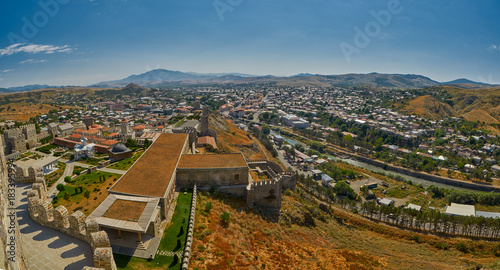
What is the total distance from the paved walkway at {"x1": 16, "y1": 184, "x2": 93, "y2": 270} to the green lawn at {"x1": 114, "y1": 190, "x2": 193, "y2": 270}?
95.0 inches

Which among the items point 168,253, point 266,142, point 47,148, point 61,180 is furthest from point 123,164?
point 266,142

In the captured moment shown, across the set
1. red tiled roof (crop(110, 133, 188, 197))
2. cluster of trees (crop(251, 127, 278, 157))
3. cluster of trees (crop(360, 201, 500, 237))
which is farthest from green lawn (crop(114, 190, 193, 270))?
cluster of trees (crop(251, 127, 278, 157))

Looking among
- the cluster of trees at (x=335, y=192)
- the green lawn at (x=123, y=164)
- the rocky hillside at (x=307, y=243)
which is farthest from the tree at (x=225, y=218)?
the cluster of trees at (x=335, y=192)

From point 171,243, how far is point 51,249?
774 cm

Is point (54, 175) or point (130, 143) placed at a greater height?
point (130, 143)

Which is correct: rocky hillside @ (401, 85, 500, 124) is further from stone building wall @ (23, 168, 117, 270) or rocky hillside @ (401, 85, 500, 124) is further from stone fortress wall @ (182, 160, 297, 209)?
stone building wall @ (23, 168, 117, 270)

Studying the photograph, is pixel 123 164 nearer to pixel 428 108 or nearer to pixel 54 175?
pixel 54 175

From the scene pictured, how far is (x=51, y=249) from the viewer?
16234 millimetres

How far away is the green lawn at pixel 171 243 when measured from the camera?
1758 cm

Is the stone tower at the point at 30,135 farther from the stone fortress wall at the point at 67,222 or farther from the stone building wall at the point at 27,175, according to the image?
the stone fortress wall at the point at 67,222

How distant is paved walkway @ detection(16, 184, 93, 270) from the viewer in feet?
49.6

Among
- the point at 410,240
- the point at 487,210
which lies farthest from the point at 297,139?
the point at 410,240

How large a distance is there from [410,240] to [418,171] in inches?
1929

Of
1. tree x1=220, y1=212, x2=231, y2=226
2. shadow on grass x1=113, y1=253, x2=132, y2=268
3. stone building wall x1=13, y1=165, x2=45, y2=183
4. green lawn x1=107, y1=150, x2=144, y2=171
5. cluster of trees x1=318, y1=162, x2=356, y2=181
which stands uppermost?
stone building wall x1=13, y1=165, x2=45, y2=183
